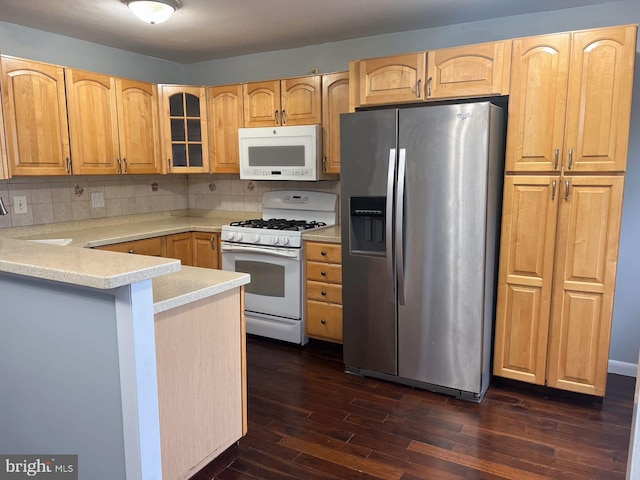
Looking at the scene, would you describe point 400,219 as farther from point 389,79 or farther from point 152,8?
point 152,8

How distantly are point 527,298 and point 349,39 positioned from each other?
2.35m

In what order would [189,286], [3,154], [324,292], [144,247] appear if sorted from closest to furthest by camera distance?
[189,286]
[3,154]
[324,292]
[144,247]

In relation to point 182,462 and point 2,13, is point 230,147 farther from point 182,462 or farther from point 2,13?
point 182,462

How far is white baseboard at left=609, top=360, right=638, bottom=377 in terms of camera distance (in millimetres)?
3018

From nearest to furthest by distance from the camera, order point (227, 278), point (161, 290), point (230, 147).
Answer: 1. point (161, 290)
2. point (227, 278)
3. point (230, 147)

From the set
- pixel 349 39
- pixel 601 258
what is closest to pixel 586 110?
pixel 601 258

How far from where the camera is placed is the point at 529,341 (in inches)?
108

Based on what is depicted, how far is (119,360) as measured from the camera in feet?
4.94

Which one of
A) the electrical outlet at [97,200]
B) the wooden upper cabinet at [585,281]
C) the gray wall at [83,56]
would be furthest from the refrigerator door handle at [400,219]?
the gray wall at [83,56]

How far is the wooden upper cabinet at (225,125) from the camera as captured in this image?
3887 mm

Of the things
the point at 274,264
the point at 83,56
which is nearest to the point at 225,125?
the point at 83,56

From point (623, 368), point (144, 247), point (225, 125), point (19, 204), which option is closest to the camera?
point (623, 368)

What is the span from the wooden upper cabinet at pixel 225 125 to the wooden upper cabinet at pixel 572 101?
2.20 metres

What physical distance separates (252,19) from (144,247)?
182 centimetres
